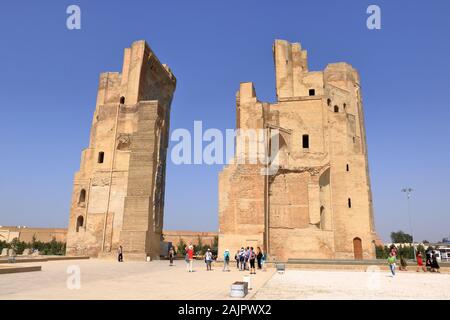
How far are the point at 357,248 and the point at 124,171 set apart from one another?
17.5m

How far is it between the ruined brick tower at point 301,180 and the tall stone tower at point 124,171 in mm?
5436

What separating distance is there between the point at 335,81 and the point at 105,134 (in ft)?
62.8

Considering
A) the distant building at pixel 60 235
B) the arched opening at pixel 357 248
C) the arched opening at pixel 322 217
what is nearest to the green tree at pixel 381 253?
the arched opening at pixel 357 248

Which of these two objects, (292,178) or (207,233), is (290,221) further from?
(207,233)

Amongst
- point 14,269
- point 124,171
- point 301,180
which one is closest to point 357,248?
point 301,180

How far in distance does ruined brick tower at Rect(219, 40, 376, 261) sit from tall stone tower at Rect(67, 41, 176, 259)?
544 centimetres

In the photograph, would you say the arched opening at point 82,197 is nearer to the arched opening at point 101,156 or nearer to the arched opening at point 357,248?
the arched opening at point 101,156

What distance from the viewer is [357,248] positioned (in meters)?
25.4

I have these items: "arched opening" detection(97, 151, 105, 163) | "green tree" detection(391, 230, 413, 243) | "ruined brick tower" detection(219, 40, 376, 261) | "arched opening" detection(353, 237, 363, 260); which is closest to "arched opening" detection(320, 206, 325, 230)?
"ruined brick tower" detection(219, 40, 376, 261)

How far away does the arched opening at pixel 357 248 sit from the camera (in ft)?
82.8

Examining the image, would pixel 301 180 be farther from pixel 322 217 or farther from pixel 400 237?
pixel 400 237
